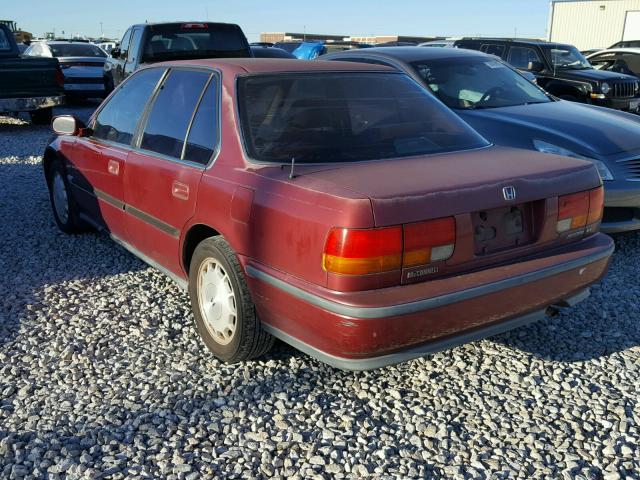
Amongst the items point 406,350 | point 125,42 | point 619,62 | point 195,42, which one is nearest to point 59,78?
point 125,42

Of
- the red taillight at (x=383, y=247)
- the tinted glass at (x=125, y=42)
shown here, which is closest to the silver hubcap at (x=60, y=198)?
the red taillight at (x=383, y=247)

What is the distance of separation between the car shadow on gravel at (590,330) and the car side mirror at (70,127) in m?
3.25

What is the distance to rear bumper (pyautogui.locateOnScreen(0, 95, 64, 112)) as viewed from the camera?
11030mm

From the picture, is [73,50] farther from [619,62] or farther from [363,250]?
[363,250]

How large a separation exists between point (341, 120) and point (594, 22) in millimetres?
35544

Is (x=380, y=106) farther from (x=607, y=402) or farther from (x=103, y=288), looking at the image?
(x=103, y=288)

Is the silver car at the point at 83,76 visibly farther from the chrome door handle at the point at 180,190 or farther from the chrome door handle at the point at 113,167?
the chrome door handle at the point at 180,190

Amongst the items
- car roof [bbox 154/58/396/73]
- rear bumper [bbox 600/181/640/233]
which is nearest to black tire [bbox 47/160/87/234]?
car roof [bbox 154/58/396/73]

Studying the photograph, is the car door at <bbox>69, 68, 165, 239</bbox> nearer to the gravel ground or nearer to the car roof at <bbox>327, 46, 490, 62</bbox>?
the gravel ground

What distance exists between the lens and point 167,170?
11.7 feet

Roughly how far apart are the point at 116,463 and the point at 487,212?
1.82 meters

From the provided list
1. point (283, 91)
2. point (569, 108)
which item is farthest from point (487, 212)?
point (569, 108)

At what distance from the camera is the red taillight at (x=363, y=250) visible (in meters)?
2.46

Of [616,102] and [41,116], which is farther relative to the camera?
[41,116]
